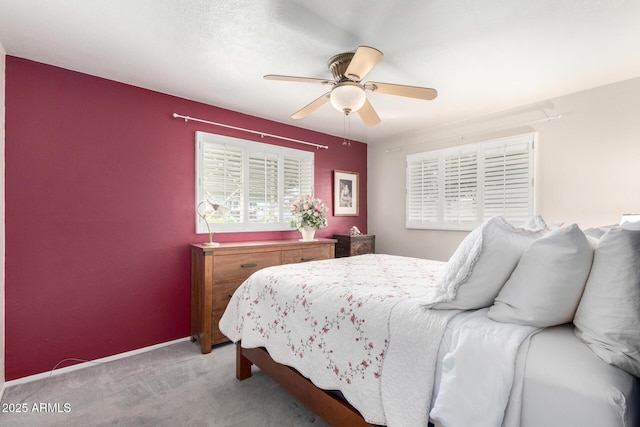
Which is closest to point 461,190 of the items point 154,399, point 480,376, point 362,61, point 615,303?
point 362,61

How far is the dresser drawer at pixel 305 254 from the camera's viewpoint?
3.44 meters

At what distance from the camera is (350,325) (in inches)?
60.0

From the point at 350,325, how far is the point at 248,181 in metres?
2.53

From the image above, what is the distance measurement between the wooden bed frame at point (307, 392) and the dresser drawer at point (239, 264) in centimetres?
84

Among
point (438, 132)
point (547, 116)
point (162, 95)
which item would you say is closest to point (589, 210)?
point (547, 116)

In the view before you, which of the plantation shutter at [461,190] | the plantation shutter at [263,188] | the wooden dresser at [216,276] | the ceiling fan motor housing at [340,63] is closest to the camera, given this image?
the ceiling fan motor housing at [340,63]

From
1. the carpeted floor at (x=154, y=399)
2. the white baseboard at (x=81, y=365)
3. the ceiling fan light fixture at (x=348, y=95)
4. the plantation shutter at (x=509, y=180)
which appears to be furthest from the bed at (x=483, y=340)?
the plantation shutter at (x=509, y=180)

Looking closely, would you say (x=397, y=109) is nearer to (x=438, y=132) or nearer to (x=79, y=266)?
(x=438, y=132)

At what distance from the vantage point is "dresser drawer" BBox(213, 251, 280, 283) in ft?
9.68

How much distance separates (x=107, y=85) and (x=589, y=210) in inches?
184

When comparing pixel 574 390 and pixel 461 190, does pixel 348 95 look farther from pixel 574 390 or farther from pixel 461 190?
pixel 461 190

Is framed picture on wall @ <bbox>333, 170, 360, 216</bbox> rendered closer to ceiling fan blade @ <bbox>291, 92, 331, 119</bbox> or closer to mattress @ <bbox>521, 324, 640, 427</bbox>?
ceiling fan blade @ <bbox>291, 92, 331, 119</bbox>

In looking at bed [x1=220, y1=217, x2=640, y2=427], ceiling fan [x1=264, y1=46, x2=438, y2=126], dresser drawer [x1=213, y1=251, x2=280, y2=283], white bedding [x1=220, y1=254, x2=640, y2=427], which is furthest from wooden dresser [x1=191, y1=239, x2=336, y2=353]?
ceiling fan [x1=264, y1=46, x2=438, y2=126]

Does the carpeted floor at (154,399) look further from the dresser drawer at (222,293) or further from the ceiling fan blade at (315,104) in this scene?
the ceiling fan blade at (315,104)
